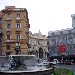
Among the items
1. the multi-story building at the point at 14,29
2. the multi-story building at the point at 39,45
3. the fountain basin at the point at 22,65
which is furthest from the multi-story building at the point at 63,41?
the fountain basin at the point at 22,65

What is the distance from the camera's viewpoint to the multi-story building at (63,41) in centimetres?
6047

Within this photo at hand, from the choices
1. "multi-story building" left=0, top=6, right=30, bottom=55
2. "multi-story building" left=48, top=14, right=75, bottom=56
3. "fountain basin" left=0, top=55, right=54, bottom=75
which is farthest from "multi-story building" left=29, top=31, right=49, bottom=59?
"fountain basin" left=0, top=55, right=54, bottom=75

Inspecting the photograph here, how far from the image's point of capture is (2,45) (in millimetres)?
47000

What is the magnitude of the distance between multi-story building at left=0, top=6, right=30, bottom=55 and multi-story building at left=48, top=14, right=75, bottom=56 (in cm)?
1666

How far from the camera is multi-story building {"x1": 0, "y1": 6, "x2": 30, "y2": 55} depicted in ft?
152

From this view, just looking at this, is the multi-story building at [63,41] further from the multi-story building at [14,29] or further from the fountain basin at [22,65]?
the fountain basin at [22,65]

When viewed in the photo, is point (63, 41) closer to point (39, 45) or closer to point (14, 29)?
point (14, 29)

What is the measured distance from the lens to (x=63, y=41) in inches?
2464

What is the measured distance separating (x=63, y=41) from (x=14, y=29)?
1903cm

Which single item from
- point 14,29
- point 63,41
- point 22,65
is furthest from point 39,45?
point 22,65

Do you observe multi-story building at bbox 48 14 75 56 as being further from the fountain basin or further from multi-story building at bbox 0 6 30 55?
the fountain basin

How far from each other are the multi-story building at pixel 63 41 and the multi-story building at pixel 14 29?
16658 millimetres

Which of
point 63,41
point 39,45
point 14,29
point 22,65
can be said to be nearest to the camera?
point 22,65

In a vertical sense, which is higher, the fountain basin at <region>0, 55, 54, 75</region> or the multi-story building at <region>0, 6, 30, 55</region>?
the multi-story building at <region>0, 6, 30, 55</region>
